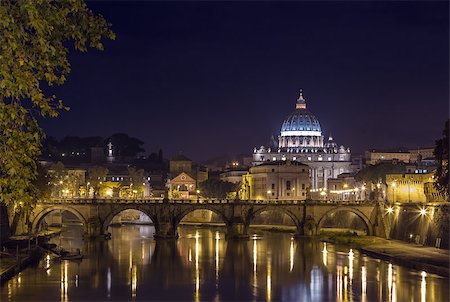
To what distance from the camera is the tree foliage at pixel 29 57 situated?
17.9 m

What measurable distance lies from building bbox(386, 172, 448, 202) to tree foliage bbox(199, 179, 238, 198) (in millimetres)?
56764

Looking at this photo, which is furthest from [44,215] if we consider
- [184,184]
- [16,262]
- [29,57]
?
[184,184]

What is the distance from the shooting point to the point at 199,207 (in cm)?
8538

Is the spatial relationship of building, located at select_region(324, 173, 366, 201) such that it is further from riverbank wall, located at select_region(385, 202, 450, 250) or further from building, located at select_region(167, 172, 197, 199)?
riverbank wall, located at select_region(385, 202, 450, 250)

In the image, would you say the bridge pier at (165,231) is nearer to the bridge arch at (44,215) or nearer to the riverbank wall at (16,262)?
the bridge arch at (44,215)

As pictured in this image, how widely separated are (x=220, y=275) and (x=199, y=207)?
29.6m

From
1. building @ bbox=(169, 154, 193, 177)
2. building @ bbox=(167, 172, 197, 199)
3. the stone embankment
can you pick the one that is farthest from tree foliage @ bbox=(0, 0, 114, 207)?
building @ bbox=(169, 154, 193, 177)

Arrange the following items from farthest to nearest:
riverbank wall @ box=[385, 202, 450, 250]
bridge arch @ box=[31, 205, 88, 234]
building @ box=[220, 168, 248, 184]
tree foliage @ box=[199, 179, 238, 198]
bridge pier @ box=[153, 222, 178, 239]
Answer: building @ box=[220, 168, 248, 184]
tree foliage @ box=[199, 179, 238, 198]
bridge pier @ box=[153, 222, 178, 239]
bridge arch @ box=[31, 205, 88, 234]
riverbank wall @ box=[385, 202, 450, 250]

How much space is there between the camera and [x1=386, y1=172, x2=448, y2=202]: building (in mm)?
78000

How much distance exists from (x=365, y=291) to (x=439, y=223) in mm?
18335

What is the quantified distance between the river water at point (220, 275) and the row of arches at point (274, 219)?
5.11m

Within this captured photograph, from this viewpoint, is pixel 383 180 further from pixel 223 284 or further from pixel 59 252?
pixel 223 284

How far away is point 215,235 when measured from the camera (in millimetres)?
91188

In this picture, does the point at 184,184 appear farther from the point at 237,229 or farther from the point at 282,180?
the point at 237,229
